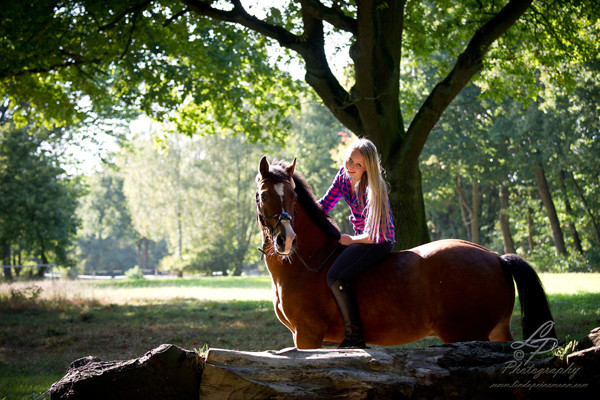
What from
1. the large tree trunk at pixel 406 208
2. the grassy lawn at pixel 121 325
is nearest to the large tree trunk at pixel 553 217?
the grassy lawn at pixel 121 325

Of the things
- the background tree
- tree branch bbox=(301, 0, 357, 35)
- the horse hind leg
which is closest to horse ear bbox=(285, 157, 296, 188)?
the horse hind leg

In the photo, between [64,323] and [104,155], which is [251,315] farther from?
[104,155]

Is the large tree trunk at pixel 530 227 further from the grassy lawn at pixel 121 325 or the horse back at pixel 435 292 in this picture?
the horse back at pixel 435 292

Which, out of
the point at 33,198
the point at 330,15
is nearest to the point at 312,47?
the point at 330,15

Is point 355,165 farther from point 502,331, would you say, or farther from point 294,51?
point 294,51

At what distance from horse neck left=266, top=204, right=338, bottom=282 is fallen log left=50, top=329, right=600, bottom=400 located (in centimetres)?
150

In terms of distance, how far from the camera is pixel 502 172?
32.7m

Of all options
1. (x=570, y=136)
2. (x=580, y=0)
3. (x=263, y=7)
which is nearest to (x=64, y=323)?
(x=263, y=7)

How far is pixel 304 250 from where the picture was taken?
524cm

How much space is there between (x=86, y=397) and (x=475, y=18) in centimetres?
1299

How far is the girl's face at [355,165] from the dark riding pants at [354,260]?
2.25 feet

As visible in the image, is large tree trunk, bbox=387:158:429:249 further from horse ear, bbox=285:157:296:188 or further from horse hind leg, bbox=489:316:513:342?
horse ear, bbox=285:157:296:188

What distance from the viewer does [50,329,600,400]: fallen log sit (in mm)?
3453

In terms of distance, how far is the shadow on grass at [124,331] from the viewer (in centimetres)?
884
